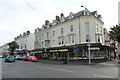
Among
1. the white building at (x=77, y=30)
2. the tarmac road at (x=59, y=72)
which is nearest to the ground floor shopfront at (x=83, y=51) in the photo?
the white building at (x=77, y=30)

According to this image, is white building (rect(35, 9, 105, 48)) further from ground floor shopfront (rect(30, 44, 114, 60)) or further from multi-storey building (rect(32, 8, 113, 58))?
ground floor shopfront (rect(30, 44, 114, 60))

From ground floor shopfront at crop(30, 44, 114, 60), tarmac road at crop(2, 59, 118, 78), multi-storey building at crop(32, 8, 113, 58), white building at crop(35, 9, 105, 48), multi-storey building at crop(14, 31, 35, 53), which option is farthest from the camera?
multi-storey building at crop(14, 31, 35, 53)

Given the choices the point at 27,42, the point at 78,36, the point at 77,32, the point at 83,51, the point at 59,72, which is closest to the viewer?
the point at 59,72

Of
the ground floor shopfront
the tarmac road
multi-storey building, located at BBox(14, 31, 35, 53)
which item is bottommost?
the tarmac road

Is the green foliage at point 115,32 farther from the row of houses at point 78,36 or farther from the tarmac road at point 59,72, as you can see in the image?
the tarmac road at point 59,72

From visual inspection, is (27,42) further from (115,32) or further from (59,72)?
(59,72)

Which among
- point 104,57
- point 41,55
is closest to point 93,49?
point 104,57

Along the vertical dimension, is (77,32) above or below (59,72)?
above

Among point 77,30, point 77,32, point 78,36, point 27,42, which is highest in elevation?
point 77,30

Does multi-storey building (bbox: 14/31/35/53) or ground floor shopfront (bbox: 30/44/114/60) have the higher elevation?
multi-storey building (bbox: 14/31/35/53)

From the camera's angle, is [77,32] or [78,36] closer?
[78,36]

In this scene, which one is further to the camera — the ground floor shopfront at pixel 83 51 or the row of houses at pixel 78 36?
the row of houses at pixel 78 36

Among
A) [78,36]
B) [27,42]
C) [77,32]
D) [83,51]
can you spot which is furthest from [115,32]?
[27,42]

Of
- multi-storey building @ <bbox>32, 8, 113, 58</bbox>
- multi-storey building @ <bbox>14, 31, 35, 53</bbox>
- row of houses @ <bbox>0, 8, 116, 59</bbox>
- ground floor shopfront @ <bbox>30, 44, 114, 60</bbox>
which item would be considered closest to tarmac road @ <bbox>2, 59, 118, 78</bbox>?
row of houses @ <bbox>0, 8, 116, 59</bbox>
